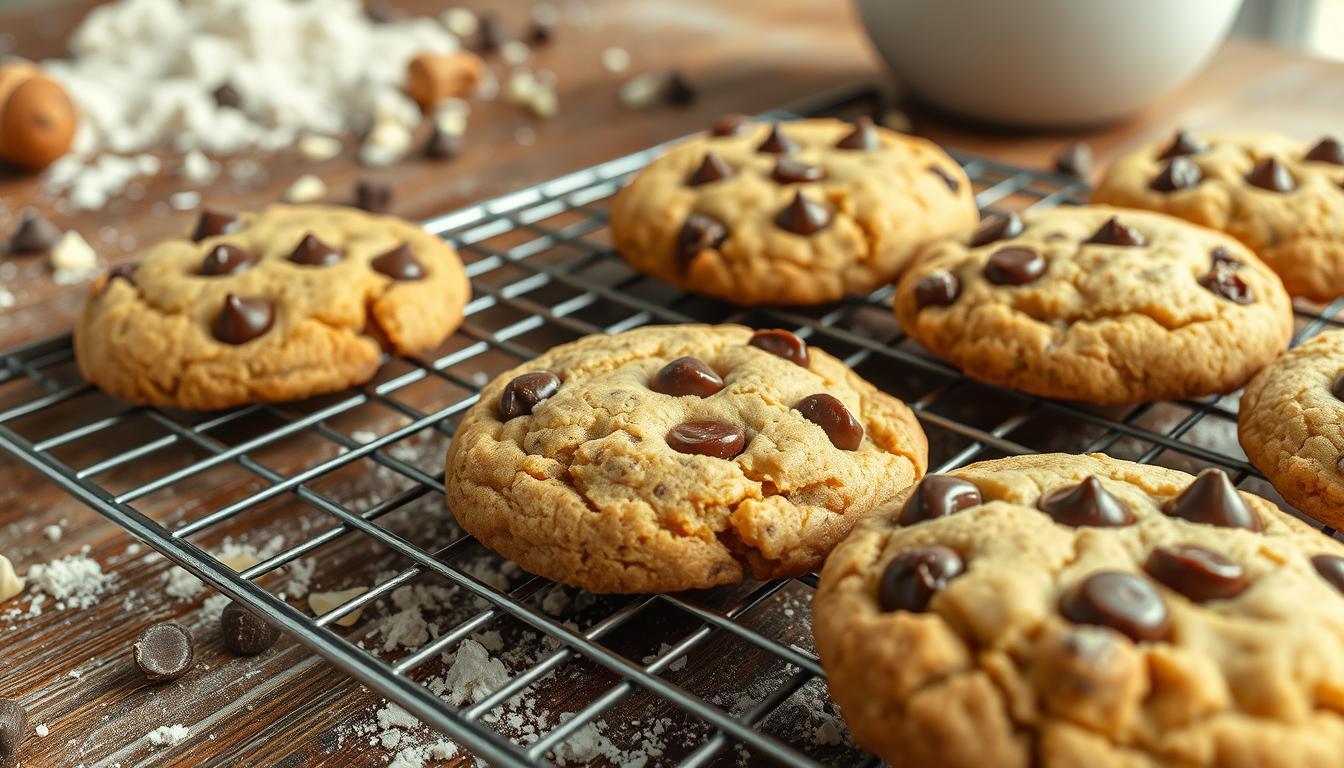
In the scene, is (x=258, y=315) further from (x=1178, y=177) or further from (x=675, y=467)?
(x=1178, y=177)

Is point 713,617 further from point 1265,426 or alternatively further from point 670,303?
point 670,303

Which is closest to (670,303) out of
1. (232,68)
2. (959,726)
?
(959,726)

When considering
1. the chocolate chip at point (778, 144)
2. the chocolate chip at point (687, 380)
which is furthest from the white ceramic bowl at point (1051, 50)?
the chocolate chip at point (687, 380)

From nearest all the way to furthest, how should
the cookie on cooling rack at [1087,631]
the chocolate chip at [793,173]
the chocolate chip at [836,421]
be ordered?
1. the cookie on cooling rack at [1087,631]
2. the chocolate chip at [836,421]
3. the chocolate chip at [793,173]

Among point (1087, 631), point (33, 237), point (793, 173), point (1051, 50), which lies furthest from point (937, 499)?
point (33, 237)

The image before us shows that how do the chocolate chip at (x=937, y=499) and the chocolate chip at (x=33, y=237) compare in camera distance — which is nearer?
the chocolate chip at (x=937, y=499)

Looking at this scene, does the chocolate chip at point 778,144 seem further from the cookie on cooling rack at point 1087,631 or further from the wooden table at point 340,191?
the cookie on cooling rack at point 1087,631
